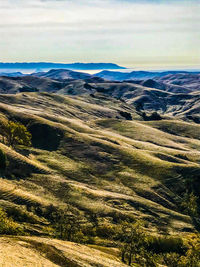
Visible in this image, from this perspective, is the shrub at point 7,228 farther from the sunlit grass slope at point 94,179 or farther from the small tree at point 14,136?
the small tree at point 14,136

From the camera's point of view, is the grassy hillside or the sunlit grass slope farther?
the sunlit grass slope

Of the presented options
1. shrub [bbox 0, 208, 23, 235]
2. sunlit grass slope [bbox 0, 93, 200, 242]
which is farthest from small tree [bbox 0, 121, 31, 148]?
shrub [bbox 0, 208, 23, 235]

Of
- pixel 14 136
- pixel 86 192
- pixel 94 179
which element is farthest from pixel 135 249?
pixel 14 136

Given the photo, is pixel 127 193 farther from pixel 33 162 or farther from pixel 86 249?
pixel 86 249

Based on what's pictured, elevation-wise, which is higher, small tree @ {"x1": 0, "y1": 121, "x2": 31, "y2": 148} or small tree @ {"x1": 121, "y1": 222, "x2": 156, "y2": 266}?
small tree @ {"x1": 0, "y1": 121, "x2": 31, "y2": 148}

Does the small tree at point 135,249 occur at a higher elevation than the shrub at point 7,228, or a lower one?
lower

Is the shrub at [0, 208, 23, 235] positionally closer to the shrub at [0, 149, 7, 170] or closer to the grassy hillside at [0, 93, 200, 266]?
the grassy hillside at [0, 93, 200, 266]

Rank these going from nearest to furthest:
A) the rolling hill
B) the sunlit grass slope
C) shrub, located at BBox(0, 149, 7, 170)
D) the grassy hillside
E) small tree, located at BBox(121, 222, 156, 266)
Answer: the rolling hill < small tree, located at BBox(121, 222, 156, 266) < the grassy hillside < the sunlit grass slope < shrub, located at BBox(0, 149, 7, 170)

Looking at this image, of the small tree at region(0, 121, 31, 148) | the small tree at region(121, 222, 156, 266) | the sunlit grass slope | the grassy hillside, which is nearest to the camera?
the small tree at region(121, 222, 156, 266)

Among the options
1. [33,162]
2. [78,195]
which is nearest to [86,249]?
[78,195]

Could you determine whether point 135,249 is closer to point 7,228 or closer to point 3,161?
point 7,228

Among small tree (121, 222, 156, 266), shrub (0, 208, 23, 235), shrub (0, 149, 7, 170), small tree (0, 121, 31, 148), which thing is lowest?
small tree (121, 222, 156, 266)

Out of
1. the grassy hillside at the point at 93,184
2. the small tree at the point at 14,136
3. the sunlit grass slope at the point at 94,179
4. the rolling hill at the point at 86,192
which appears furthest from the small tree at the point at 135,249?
the small tree at the point at 14,136
